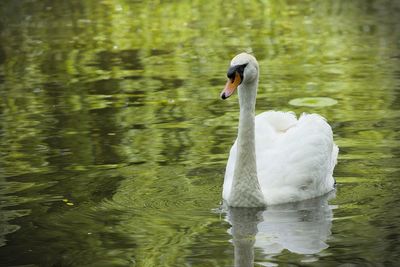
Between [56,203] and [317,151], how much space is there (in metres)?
2.32

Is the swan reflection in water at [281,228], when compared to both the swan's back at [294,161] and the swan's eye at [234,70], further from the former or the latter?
the swan's eye at [234,70]

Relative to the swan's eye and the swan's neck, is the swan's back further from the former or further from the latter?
the swan's eye

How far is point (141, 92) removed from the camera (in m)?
14.6

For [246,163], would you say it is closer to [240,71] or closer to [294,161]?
[294,161]

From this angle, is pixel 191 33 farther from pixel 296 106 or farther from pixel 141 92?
pixel 296 106

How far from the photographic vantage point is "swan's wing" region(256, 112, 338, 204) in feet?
30.8

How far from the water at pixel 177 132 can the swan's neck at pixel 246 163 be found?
13cm

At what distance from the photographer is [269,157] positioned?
9.66m

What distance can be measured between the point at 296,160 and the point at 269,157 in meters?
0.29

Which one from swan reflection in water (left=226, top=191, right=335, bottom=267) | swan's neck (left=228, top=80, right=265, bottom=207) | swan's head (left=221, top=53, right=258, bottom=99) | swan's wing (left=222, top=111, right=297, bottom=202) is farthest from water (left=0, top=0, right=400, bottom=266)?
swan's head (left=221, top=53, right=258, bottom=99)

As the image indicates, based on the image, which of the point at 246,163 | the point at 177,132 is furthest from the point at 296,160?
the point at 177,132

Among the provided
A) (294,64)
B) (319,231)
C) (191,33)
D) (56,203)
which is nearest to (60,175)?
(56,203)

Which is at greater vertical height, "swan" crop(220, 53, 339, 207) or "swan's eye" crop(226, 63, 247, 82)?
"swan's eye" crop(226, 63, 247, 82)

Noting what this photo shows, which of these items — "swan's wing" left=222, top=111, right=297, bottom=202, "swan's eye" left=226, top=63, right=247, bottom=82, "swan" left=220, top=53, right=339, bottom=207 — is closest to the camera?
"swan's eye" left=226, top=63, right=247, bottom=82
